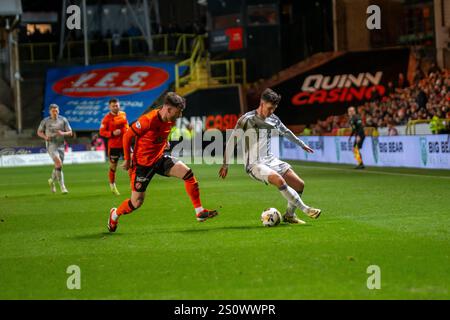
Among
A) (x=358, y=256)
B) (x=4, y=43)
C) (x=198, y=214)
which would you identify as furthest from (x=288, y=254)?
(x=4, y=43)

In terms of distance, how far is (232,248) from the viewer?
36.7 feet

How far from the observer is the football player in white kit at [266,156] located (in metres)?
13.4

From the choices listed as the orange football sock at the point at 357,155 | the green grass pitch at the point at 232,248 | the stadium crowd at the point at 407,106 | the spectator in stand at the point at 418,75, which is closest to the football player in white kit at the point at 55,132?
the green grass pitch at the point at 232,248

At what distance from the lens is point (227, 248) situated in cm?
1119

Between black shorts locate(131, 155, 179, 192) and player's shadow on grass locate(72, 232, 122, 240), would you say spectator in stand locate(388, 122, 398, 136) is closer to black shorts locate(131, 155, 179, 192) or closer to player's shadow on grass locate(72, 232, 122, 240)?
black shorts locate(131, 155, 179, 192)

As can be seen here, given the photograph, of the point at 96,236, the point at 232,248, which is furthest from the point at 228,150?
the point at 232,248

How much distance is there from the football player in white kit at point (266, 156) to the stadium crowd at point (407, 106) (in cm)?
1532

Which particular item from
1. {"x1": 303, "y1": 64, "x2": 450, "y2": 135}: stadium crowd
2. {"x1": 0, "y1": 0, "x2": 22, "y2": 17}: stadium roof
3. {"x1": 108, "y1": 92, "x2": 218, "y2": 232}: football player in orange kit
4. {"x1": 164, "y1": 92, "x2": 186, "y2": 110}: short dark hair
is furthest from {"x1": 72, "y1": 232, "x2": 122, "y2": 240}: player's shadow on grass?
{"x1": 0, "y1": 0, "x2": 22, "y2": 17}: stadium roof

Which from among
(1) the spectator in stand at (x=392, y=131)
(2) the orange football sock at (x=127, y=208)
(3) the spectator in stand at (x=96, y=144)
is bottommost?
(3) the spectator in stand at (x=96, y=144)

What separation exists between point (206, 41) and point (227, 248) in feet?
160

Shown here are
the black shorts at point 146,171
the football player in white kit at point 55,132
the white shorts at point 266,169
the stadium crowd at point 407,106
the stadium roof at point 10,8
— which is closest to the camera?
the black shorts at point 146,171

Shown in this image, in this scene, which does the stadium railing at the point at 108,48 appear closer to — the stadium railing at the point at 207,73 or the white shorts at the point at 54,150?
the stadium railing at the point at 207,73

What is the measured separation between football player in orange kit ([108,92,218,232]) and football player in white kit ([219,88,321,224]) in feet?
3.02

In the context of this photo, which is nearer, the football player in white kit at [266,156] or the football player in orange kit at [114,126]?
the football player in white kit at [266,156]
